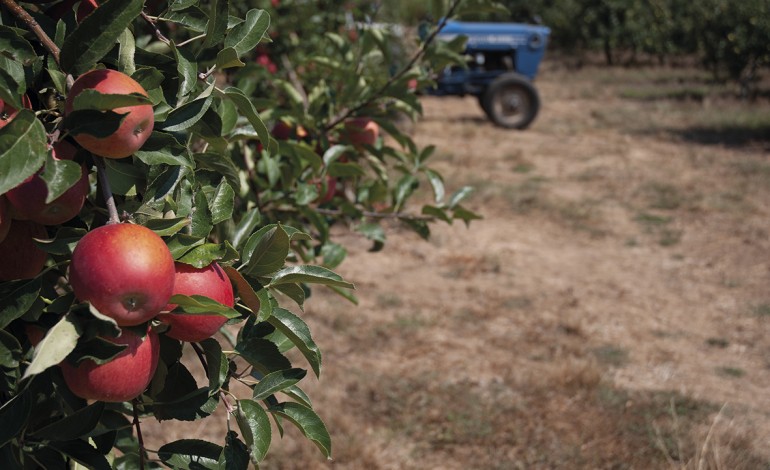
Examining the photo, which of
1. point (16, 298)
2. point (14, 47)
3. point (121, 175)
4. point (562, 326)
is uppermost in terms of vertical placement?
point (14, 47)

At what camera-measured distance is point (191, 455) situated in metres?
0.92

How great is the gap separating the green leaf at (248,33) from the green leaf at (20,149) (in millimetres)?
305

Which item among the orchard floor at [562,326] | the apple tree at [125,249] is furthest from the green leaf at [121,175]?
the orchard floor at [562,326]

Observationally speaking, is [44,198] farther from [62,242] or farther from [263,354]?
[263,354]

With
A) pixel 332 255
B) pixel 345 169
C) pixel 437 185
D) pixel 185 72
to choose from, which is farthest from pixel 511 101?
pixel 185 72

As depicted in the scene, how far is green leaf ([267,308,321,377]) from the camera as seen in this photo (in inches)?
34.9

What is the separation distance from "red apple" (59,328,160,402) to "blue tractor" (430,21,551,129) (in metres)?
8.14

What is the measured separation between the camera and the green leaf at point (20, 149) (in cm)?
62

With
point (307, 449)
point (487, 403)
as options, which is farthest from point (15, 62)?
point (487, 403)

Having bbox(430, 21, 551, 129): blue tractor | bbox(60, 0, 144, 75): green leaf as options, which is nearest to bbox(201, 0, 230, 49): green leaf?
bbox(60, 0, 144, 75): green leaf

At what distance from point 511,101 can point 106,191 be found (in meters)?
8.43

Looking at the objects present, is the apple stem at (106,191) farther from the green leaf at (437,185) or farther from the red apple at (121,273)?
the green leaf at (437,185)

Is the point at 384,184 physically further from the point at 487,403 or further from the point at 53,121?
the point at 487,403

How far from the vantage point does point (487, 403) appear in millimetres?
3041
